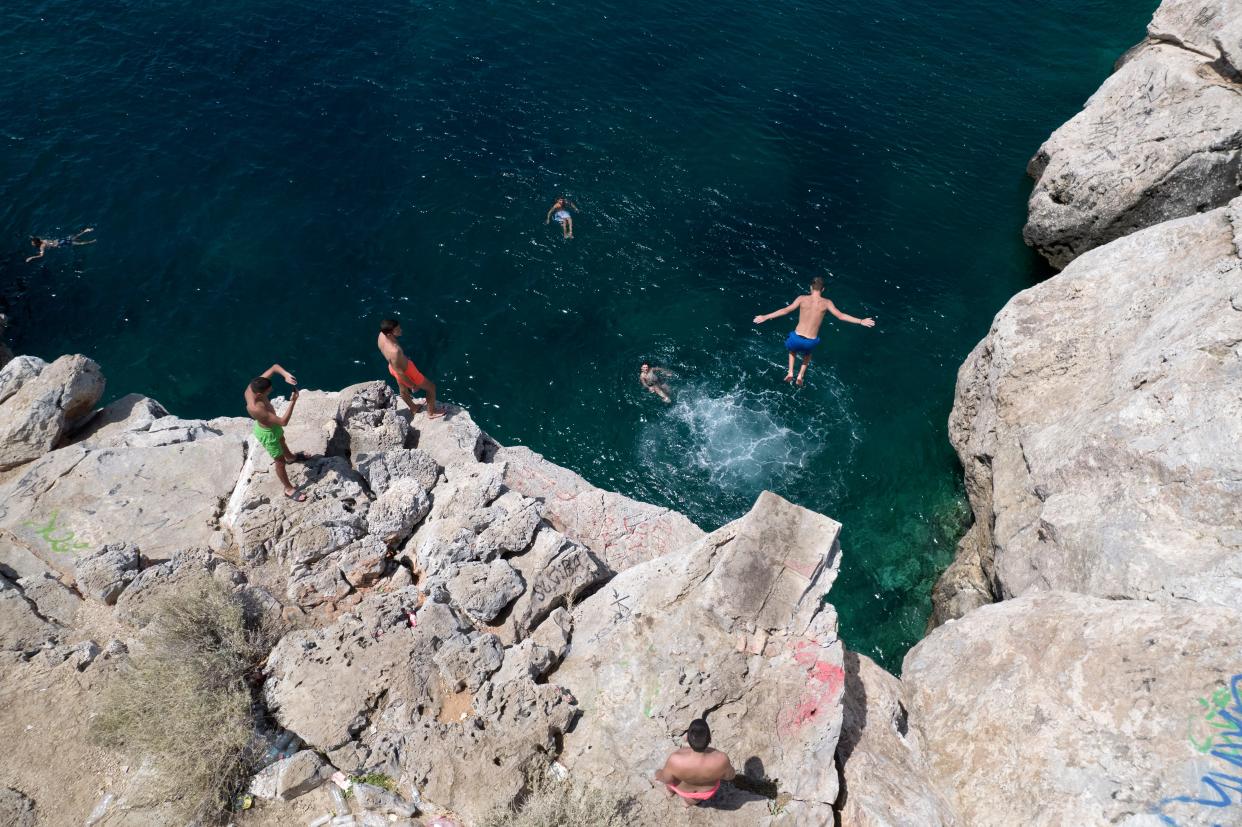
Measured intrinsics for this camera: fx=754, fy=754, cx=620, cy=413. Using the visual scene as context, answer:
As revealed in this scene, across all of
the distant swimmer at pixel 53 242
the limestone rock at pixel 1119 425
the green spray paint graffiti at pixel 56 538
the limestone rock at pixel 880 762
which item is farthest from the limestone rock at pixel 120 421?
the limestone rock at pixel 1119 425

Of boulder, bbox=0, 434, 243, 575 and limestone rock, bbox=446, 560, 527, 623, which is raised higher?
limestone rock, bbox=446, 560, 527, 623

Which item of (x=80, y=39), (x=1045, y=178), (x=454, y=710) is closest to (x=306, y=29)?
(x=80, y=39)

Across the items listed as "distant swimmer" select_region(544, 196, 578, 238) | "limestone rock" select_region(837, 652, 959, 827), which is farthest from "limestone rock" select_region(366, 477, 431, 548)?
"distant swimmer" select_region(544, 196, 578, 238)

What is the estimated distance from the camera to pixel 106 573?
11.4 meters

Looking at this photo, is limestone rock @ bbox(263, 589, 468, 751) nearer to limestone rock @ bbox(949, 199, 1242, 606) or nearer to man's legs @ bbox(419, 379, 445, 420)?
man's legs @ bbox(419, 379, 445, 420)

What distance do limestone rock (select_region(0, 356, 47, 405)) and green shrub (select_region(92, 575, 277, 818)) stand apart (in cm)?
751

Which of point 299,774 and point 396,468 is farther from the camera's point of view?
point 396,468

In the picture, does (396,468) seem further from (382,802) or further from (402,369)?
(382,802)

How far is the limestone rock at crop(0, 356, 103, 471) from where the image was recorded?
Answer: 14.1 m

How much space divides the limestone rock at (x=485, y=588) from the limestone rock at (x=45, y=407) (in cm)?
914

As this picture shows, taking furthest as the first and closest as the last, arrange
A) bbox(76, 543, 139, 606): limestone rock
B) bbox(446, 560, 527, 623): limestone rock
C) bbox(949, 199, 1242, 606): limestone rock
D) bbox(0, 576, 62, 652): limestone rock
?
bbox(76, 543, 139, 606): limestone rock → bbox(949, 199, 1242, 606): limestone rock → bbox(446, 560, 527, 623): limestone rock → bbox(0, 576, 62, 652): limestone rock

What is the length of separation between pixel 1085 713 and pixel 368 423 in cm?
1228

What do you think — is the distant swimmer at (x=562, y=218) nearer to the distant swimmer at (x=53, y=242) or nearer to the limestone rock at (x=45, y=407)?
the limestone rock at (x=45, y=407)

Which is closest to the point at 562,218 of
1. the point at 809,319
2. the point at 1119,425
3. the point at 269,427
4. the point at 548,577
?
the point at 809,319
